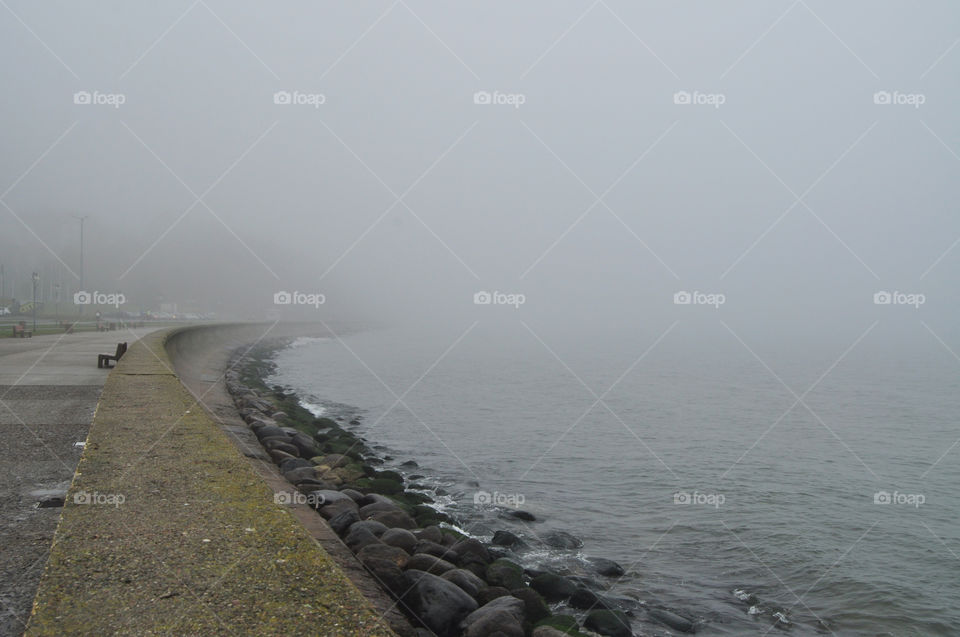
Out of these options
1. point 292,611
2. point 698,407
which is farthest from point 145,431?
point 698,407

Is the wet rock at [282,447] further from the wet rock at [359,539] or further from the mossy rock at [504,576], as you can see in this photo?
the mossy rock at [504,576]

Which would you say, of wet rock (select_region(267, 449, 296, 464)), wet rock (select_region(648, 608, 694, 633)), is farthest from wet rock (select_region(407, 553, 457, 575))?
wet rock (select_region(267, 449, 296, 464))

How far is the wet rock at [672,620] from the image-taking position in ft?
27.6

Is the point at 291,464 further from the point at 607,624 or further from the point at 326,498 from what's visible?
the point at 607,624

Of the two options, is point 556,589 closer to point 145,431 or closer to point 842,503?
point 145,431

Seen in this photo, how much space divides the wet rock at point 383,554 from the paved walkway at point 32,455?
290cm

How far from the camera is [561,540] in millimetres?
11453

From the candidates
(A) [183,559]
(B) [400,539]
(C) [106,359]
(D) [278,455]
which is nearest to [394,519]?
(B) [400,539]

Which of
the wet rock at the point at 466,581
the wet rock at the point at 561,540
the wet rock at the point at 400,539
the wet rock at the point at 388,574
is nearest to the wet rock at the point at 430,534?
the wet rock at the point at 400,539

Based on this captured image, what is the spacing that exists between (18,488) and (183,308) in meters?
134

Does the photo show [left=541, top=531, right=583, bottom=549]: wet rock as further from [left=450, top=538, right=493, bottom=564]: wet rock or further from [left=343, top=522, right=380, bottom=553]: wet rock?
[left=343, top=522, right=380, bottom=553]: wet rock

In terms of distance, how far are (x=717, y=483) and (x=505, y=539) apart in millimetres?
7672

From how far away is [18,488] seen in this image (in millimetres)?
6820

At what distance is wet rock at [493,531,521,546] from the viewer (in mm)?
10883
